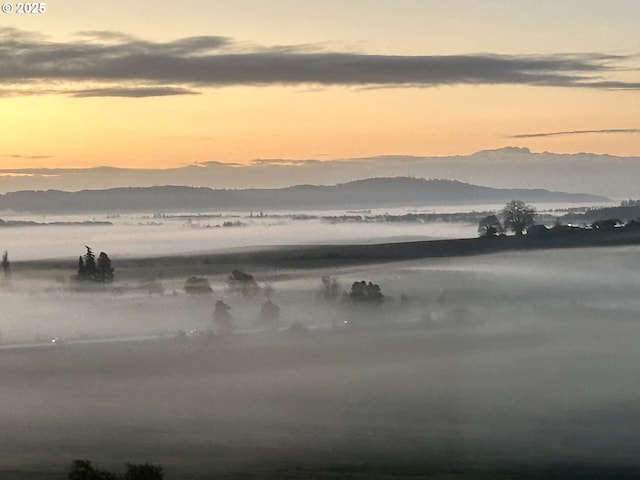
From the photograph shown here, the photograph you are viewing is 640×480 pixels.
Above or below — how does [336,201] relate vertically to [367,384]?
above

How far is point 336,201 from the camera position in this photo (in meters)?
4.65

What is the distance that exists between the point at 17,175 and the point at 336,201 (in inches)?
55.6

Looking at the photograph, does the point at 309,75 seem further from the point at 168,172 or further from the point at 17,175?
the point at 17,175

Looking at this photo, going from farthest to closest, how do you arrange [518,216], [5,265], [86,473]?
1. [518,216]
2. [5,265]
3. [86,473]

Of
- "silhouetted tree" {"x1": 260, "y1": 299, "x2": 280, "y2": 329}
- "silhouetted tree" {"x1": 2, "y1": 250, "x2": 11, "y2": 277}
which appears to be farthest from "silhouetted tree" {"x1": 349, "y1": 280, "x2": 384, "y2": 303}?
"silhouetted tree" {"x1": 2, "y1": 250, "x2": 11, "y2": 277}

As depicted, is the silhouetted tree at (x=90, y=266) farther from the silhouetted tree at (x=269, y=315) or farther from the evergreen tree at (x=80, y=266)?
the silhouetted tree at (x=269, y=315)

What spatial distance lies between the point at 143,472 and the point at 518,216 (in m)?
1.96

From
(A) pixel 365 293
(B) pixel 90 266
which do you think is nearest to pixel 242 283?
(A) pixel 365 293

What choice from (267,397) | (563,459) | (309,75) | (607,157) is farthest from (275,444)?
(607,157)

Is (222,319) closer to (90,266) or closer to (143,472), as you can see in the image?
(90,266)

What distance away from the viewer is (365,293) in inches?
178

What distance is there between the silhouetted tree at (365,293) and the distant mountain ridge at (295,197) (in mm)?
379

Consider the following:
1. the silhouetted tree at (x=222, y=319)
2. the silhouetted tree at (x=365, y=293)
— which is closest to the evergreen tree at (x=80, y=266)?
the silhouetted tree at (x=222, y=319)

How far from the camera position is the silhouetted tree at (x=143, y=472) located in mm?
4316
